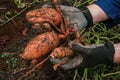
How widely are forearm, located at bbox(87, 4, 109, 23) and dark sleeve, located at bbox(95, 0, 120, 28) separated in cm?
3

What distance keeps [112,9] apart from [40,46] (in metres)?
0.70

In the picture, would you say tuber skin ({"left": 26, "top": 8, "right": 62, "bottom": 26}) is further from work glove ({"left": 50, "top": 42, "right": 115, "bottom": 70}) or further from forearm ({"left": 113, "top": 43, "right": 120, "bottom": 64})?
forearm ({"left": 113, "top": 43, "right": 120, "bottom": 64})

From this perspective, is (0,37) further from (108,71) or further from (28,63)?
(108,71)

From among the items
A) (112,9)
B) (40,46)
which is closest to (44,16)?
(40,46)

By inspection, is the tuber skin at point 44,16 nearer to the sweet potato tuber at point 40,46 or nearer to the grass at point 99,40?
the sweet potato tuber at point 40,46

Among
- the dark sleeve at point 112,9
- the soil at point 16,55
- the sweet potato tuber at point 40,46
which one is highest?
the dark sleeve at point 112,9

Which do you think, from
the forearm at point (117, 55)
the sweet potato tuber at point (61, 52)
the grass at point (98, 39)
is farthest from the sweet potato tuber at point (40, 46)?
the forearm at point (117, 55)

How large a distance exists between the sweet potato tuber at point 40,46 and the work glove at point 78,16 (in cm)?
31

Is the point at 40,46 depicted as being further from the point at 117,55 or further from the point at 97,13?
the point at 97,13

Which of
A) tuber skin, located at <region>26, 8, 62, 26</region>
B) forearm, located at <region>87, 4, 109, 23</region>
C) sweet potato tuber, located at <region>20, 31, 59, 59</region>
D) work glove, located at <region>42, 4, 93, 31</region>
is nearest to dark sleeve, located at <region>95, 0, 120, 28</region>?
forearm, located at <region>87, 4, 109, 23</region>

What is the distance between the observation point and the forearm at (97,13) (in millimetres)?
2346

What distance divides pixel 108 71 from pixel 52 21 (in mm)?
571

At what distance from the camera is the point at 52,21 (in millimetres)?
2143

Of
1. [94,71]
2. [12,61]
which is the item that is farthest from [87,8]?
[12,61]
